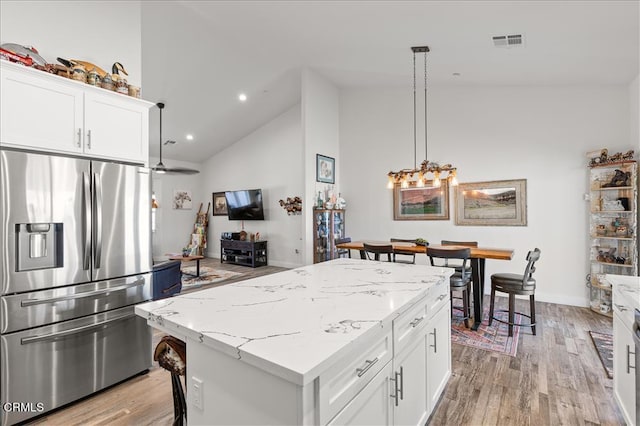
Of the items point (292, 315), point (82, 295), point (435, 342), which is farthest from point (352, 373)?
point (82, 295)

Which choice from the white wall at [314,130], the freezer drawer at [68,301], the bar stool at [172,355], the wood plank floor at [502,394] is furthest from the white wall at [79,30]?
the white wall at [314,130]

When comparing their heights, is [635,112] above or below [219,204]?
above

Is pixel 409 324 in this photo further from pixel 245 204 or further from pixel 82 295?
pixel 245 204

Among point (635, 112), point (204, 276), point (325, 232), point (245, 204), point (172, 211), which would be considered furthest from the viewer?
point (172, 211)

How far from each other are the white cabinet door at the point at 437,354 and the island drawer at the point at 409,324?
0.51ft

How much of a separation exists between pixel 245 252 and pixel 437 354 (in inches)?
252

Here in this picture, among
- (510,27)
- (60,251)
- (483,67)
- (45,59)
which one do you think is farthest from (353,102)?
(60,251)

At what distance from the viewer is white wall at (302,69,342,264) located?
19.0ft

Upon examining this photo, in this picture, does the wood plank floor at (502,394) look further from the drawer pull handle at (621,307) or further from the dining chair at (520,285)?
the drawer pull handle at (621,307)

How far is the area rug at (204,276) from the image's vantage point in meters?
5.97

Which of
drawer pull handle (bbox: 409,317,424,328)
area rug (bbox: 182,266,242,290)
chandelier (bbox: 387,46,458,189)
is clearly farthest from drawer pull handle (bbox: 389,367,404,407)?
area rug (bbox: 182,266,242,290)

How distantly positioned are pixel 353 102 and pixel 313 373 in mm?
6401

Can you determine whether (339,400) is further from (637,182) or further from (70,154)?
(637,182)

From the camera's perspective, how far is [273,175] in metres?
7.86
